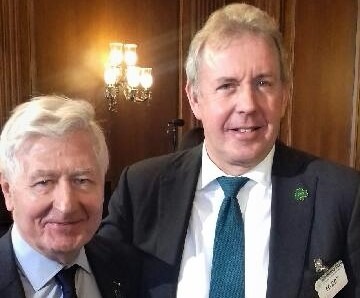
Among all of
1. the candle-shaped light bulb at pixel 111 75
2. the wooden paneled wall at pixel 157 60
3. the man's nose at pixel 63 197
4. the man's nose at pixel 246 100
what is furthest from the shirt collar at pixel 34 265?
the candle-shaped light bulb at pixel 111 75

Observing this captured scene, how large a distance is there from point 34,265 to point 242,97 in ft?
2.30

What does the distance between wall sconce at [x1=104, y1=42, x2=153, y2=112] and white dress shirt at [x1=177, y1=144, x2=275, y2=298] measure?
4.02m

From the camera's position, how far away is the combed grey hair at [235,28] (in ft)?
4.95

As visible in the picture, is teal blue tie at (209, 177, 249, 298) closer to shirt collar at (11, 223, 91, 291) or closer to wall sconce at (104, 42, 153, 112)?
shirt collar at (11, 223, 91, 291)

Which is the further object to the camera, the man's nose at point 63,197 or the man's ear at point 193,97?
the man's ear at point 193,97

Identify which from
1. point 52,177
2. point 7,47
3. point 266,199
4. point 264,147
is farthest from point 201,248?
point 7,47

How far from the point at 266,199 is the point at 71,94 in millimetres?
4306

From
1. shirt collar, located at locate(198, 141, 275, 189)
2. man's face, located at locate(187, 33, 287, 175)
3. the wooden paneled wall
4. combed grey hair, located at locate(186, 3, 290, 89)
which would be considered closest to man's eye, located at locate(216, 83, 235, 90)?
man's face, located at locate(187, 33, 287, 175)

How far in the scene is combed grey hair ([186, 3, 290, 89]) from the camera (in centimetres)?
151

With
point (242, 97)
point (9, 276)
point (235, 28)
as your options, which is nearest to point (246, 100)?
point (242, 97)

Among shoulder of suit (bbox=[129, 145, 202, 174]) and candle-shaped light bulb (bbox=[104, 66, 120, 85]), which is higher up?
candle-shaped light bulb (bbox=[104, 66, 120, 85])

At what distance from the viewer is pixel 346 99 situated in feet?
15.0

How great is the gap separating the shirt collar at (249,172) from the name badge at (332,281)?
305mm

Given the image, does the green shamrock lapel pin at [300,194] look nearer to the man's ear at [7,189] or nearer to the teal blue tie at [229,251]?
the teal blue tie at [229,251]
